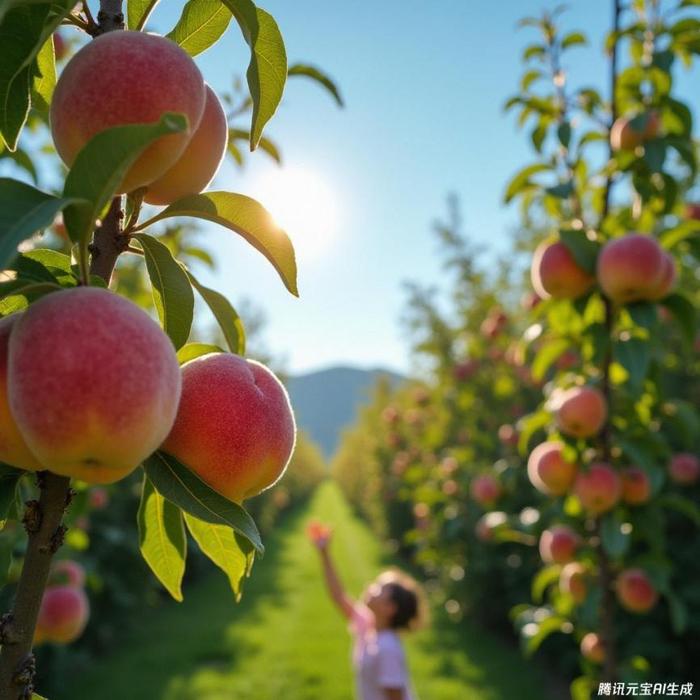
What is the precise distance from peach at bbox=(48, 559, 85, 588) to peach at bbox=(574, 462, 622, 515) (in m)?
2.05

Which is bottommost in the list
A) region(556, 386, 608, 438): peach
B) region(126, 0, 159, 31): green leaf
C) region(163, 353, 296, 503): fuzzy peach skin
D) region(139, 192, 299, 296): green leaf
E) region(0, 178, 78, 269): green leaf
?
region(163, 353, 296, 503): fuzzy peach skin

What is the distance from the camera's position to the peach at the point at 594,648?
2.64m

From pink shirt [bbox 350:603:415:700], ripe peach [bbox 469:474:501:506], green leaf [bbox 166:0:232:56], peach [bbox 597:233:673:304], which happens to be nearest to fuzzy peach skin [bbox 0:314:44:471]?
green leaf [bbox 166:0:232:56]

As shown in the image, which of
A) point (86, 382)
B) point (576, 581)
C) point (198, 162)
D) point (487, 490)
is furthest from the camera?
point (487, 490)

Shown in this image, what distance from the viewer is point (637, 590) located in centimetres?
271

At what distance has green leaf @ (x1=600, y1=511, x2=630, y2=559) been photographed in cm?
236

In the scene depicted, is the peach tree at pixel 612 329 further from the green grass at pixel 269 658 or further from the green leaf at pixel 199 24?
the green grass at pixel 269 658

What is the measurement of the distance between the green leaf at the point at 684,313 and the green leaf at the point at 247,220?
197 centimetres

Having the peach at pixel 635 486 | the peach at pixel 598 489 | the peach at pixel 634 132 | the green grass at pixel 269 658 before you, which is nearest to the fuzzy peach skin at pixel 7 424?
the peach at pixel 598 489

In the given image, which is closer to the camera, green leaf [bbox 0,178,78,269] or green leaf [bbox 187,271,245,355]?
green leaf [bbox 0,178,78,269]

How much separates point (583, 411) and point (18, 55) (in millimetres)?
2125

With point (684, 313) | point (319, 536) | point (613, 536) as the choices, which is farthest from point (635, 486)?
point (319, 536)

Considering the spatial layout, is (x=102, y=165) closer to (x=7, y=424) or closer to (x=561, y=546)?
(x=7, y=424)

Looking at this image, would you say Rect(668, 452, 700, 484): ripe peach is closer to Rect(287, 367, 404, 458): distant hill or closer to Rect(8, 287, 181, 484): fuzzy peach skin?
Rect(8, 287, 181, 484): fuzzy peach skin
